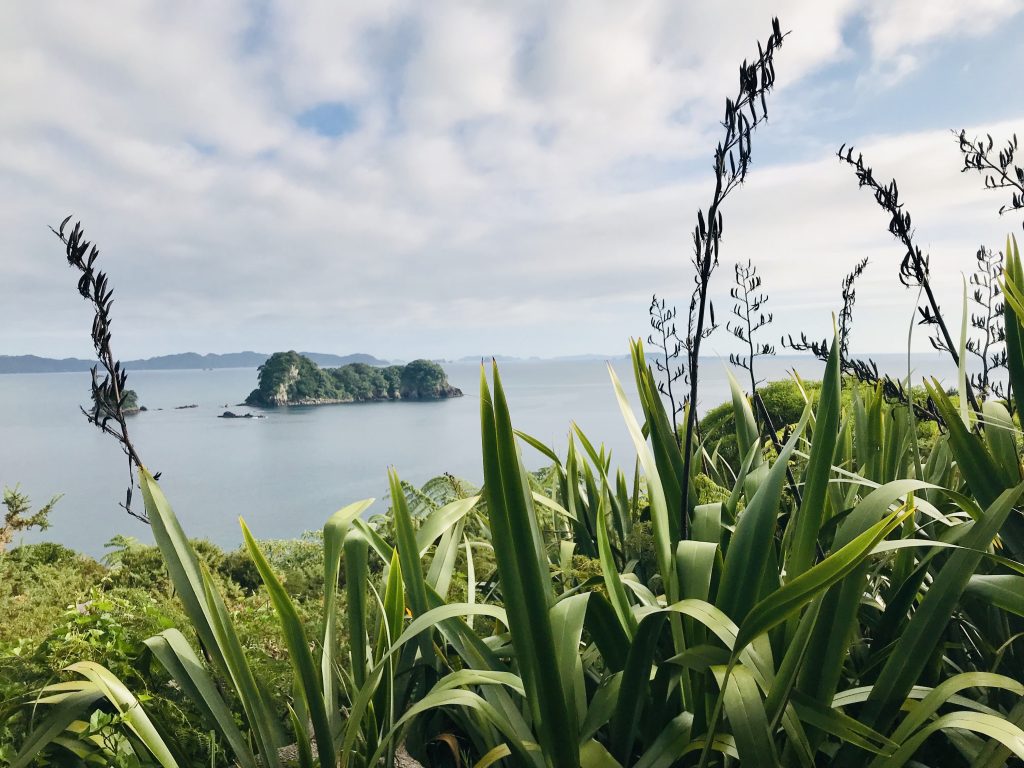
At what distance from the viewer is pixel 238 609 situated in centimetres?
140

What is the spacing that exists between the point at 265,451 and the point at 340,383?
501 cm

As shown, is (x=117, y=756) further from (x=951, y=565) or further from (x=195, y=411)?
(x=195, y=411)

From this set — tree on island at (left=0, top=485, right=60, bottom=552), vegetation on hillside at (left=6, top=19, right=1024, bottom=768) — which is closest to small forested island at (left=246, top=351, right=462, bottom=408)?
tree on island at (left=0, top=485, right=60, bottom=552)

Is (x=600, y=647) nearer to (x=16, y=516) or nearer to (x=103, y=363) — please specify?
(x=103, y=363)

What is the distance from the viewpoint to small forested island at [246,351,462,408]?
897cm

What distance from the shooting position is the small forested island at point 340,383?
353 inches

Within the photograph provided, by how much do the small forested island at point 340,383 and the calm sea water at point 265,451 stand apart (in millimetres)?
1197

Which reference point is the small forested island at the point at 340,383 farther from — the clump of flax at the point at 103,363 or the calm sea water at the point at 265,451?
the clump of flax at the point at 103,363

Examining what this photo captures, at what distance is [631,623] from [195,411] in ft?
28.3

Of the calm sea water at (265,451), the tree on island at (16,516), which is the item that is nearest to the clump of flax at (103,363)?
the calm sea water at (265,451)

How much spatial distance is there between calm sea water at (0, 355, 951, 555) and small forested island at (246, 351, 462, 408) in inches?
47.1

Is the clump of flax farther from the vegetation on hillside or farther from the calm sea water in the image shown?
the calm sea water

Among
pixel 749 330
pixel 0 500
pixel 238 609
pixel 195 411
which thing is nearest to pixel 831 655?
pixel 749 330

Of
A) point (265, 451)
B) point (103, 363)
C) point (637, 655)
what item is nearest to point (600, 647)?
point (637, 655)
